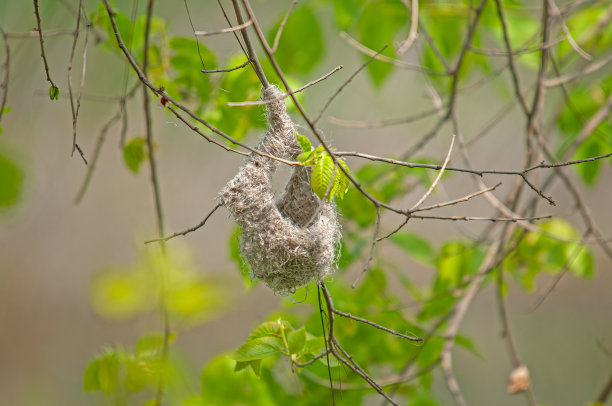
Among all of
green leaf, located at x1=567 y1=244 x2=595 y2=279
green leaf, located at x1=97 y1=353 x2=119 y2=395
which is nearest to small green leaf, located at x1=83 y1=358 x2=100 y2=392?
green leaf, located at x1=97 y1=353 x2=119 y2=395

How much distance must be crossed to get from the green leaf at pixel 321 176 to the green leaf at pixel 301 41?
2.76 ft

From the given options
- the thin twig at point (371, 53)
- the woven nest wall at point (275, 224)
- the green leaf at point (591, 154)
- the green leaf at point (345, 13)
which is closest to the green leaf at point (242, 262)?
the woven nest wall at point (275, 224)

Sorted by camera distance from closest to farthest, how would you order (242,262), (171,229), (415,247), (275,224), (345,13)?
1. (275,224)
2. (242,262)
3. (345,13)
4. (415,247)
5. (171,229)

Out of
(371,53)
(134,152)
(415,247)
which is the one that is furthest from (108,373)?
(415,247)

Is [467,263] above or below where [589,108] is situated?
below

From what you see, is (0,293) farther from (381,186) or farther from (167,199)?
(381,186)

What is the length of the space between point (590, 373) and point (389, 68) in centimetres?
248

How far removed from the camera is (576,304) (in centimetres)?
326

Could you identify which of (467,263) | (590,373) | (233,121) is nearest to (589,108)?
(467,263)

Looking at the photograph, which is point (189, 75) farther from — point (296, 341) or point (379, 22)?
point (296, 341)

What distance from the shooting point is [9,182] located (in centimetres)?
134

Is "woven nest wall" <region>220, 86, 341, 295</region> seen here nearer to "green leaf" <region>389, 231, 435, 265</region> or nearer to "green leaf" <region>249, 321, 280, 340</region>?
"green leaf" <region>249, 321, 280, 340</region>

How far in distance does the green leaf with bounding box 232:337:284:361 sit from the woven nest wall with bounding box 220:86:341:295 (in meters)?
0.11

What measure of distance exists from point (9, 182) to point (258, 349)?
80cm
